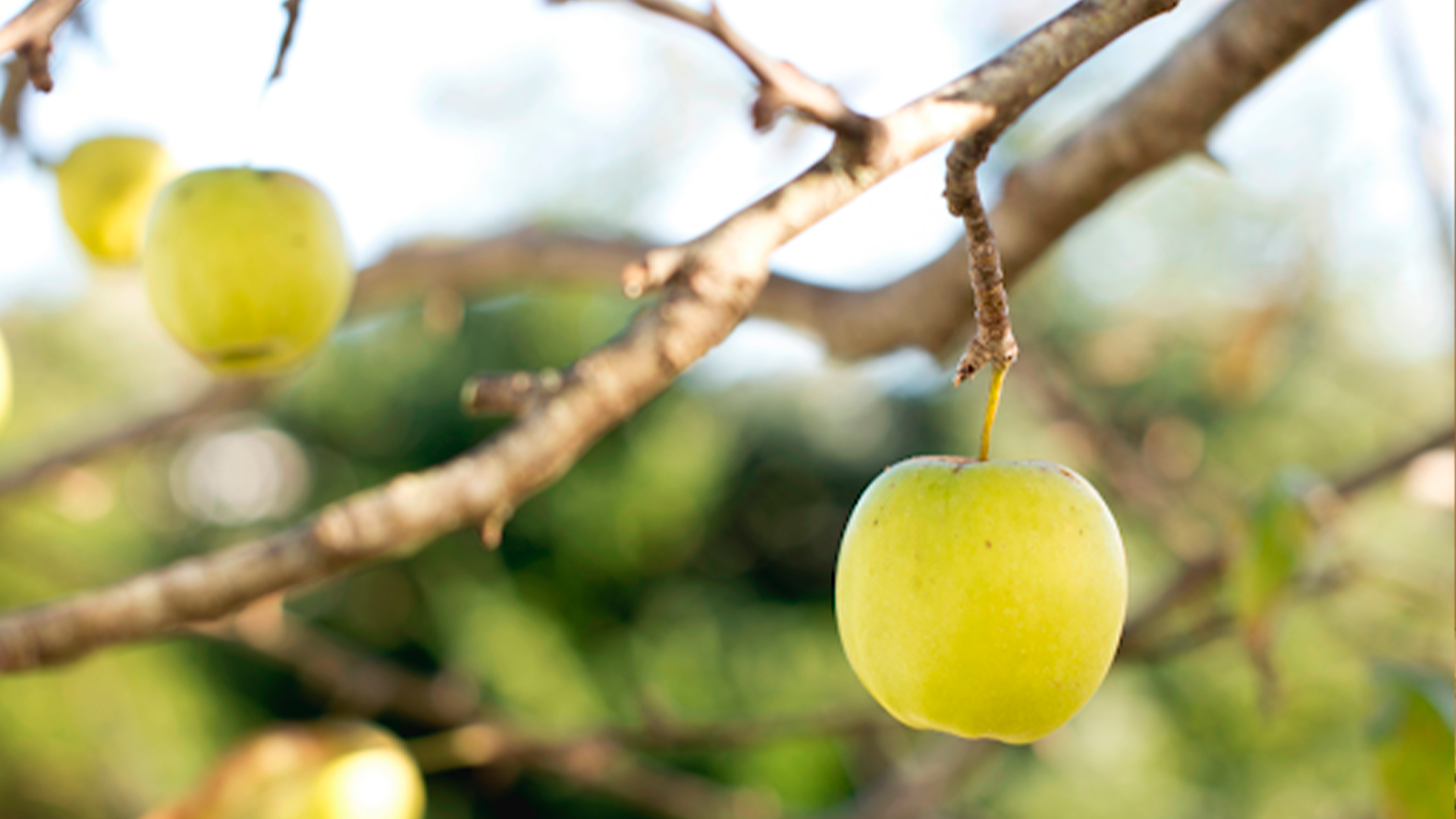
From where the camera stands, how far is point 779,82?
0.30 metres

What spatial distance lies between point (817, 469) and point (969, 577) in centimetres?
370

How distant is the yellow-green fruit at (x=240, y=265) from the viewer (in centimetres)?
56

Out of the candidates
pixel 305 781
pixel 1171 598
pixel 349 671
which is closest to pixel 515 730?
pixel 349 671

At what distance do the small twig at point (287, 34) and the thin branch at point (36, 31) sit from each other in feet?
0.21

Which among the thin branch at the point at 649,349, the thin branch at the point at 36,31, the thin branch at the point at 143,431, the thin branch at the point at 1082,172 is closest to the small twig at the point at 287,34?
the thin branch at the point at 36,31

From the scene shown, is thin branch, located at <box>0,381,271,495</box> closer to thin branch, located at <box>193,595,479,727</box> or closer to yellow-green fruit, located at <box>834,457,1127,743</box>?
thin branch, located at <box>193,595,479,727</box>

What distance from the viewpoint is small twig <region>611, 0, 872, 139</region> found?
0.29m

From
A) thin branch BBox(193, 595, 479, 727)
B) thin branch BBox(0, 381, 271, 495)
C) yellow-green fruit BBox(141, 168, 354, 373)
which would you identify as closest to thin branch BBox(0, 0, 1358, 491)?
yellow-green fruit BBox(141, 168, 354, 373)

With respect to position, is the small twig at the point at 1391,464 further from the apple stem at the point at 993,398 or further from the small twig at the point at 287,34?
the small twig at the point at 287,34

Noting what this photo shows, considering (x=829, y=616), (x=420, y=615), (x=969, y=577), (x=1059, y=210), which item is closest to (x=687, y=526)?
(x=829, y=616)

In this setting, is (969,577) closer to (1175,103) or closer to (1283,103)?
(1175,103)

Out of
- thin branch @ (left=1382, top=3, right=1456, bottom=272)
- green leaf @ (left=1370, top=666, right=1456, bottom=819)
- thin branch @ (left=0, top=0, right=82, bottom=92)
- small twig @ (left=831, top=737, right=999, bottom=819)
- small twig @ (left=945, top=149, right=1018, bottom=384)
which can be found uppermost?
thin branch @ (left=0, top=0, right=82, bottom=92)

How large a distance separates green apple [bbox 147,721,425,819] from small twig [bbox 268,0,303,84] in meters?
0.62

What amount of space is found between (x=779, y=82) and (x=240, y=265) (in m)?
0.40
